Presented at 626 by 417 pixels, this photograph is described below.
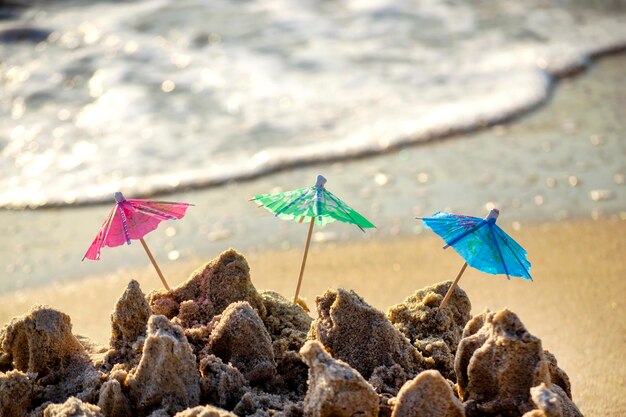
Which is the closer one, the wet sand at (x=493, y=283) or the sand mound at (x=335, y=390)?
the sand mound at (x=335, y=390)

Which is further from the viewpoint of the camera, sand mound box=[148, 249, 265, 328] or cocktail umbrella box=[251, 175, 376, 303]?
sand mound box=[148, 249, 265, 328]

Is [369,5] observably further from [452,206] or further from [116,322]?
[116,322]

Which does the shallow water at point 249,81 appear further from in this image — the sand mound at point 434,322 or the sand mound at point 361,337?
the sand mound at point 361,337

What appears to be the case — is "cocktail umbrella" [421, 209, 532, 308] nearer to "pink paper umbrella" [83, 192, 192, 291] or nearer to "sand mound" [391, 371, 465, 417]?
"sand mound" [391, 371, 465, 417]

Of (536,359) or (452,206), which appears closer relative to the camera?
(536,359)

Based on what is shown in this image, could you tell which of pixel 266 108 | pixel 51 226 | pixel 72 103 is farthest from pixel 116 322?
pixel 72 103

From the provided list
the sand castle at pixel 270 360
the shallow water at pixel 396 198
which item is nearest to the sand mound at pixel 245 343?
the sand castle at pixel 270 360

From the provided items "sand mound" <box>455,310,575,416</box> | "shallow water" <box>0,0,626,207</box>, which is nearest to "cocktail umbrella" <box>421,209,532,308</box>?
"sand mound" <box>455,310,575,416</box>
